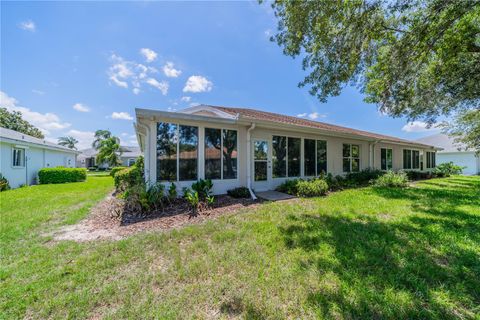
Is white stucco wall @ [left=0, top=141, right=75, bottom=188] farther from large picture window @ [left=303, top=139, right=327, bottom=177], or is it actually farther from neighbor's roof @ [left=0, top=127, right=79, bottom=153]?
large picture window @ [left=303, top=139, right=327, bottom=177]

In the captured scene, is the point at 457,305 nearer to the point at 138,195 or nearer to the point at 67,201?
the point at 138,195

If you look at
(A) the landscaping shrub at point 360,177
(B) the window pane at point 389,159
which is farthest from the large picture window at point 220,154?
(B) the window pane at point 389,159

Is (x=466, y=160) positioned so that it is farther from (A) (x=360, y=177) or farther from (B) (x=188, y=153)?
(B) (x=188, y=153)

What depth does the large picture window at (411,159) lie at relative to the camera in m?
16.6

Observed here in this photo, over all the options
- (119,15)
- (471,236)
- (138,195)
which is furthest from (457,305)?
(119,15)

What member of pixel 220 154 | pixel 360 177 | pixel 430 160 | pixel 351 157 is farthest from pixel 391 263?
pixel 430 160

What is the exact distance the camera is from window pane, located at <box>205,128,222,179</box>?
7.47 meters

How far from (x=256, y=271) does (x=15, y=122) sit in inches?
1742

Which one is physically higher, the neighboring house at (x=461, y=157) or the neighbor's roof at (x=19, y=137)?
the neighbor's roof at (x=19, y=137)

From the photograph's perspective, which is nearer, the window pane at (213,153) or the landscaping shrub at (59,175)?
the window pane at (213,153)

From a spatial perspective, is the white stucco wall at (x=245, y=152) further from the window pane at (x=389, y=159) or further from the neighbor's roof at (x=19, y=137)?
the neighbor's roof at (x=19, y=137)

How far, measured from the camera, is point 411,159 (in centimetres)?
1728

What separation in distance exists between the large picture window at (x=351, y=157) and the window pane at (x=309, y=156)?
2.78 m

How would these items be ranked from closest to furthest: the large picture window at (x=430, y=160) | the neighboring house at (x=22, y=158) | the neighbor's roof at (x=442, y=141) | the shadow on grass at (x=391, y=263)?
1. the shadow on grass at (x=391, y=263)
2. the neighboring house at (x=22, y=158)
3. the large picture window at (x=430, y=160)
4. the neighbor's roof at (x=442, y=141)
